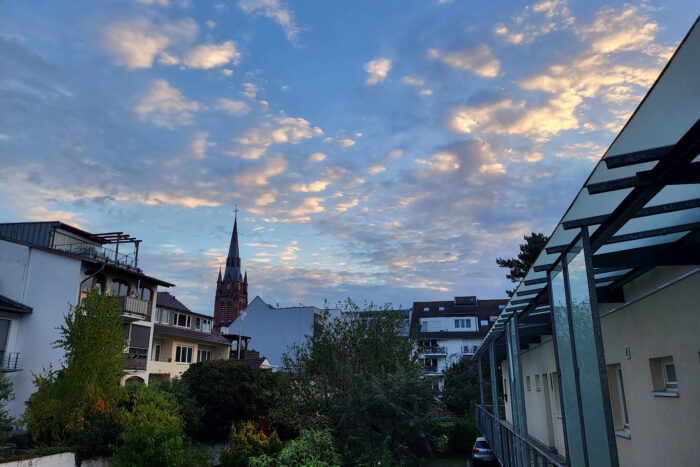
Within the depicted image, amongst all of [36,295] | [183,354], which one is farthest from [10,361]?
[183,354]

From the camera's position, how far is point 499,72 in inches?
533

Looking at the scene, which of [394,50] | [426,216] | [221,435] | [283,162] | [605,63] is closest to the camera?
[605,63]

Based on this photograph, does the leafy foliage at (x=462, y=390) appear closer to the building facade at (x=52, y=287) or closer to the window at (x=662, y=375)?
the building facade at (x=52, y=287)

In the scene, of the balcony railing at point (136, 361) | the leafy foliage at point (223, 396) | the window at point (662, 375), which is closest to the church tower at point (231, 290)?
the balcony railing at point (136, 361)

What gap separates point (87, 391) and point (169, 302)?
21050mm

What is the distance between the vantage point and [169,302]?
3838 cm

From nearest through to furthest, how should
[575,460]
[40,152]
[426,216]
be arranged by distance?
[575,460] < [40,152] < [426,216]

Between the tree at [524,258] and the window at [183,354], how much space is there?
1014 inches

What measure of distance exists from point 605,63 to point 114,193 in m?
18.9

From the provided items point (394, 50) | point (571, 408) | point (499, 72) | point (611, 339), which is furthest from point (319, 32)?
point (571, 408)

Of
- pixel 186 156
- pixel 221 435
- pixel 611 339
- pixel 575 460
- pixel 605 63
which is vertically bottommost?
pixel 221 435

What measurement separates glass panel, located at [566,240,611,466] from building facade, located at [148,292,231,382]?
2984cm

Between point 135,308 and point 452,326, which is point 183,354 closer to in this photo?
point 135,308

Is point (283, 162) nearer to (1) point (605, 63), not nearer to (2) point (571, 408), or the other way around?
(1) point (605, 63)
